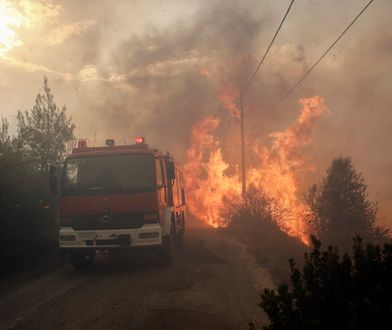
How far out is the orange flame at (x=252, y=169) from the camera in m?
25.7

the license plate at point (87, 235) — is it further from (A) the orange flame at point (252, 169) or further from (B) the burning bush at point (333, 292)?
(A) the orange flame at point (252, 169)

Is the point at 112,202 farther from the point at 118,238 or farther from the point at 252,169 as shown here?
the point at 252,169

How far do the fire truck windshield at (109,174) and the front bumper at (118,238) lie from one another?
0.95 metres

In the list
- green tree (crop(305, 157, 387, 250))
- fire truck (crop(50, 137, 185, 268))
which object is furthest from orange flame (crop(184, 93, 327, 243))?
fire truck (crop(50, 137, 185, 268))

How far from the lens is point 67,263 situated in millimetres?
11281

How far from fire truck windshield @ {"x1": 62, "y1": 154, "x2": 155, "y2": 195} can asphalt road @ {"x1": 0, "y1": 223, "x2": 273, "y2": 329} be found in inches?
82.6

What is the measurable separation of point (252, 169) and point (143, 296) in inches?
841

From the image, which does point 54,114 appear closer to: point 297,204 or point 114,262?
point 114,262

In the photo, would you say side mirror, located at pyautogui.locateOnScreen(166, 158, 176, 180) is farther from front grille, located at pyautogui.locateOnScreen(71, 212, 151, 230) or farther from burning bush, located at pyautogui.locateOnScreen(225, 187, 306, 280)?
burning bush, located at pyautogui.locateOnScreen(225, 187, 306, 280)

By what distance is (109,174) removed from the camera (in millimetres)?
9375

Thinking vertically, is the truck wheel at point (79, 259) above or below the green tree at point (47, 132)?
below

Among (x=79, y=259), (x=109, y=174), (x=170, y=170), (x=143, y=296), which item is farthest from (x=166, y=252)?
(x=143, y=296)

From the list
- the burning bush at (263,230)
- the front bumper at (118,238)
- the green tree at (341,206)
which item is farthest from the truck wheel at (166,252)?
the green tree at (341,206)

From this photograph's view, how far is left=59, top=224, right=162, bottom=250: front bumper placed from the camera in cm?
905
